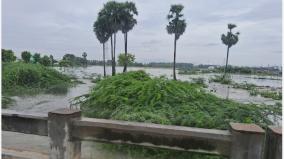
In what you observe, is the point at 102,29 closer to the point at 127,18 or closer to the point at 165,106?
the point at 127,18

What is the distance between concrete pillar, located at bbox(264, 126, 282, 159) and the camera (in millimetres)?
2068

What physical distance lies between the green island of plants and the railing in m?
1.33

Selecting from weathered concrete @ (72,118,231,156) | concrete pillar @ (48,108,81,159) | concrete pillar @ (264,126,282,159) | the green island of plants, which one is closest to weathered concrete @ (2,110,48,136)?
concrete pillar @ (48,108,81,159)

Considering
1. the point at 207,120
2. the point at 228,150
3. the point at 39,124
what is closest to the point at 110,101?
the point at 207,120

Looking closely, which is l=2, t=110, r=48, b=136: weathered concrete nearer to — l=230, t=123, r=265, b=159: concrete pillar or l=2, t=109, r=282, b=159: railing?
l=2, t=109, r=282, b=159: railing

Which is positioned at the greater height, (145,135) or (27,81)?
(145,135)

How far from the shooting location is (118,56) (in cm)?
3497

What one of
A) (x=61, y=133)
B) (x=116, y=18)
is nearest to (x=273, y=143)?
(x=61, y=133)

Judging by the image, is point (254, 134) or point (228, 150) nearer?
point (254, 134)

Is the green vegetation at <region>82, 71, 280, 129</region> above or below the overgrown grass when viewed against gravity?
above

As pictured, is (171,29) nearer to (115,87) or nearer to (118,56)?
(118,56)

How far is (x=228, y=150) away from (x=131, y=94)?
308cm

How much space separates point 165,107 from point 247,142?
2.56 meters

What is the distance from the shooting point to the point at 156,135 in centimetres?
236
